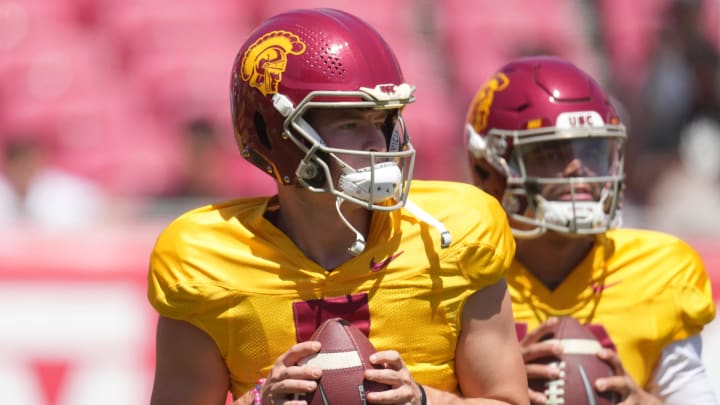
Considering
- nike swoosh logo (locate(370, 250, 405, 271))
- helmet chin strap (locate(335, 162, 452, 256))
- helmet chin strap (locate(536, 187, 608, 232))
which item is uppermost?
helmet chin strap (locate(335, 162, 452, 256))

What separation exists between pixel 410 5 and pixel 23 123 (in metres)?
2.47

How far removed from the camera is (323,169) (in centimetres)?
218

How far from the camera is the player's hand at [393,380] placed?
205 cm

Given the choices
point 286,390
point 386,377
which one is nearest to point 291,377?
point 286,390

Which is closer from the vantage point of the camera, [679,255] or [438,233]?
[438,233]

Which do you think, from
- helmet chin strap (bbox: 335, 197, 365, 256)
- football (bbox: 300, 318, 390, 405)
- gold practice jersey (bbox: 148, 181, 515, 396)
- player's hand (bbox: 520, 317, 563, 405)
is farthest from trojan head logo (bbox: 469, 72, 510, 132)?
football (bbox: 300, 318, 390, 405)

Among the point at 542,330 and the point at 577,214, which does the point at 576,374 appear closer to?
the point at 542,330

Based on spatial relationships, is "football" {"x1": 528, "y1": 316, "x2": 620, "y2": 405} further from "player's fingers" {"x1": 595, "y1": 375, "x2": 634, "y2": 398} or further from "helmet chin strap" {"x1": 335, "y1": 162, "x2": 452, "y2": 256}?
"helmet chin strap" {"x1": 335, "y1": 162, "x2": 452, "y2": 256}

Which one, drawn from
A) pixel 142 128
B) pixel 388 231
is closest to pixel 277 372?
pixel 388 231

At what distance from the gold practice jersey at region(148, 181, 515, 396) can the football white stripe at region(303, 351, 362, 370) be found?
0.38 feet

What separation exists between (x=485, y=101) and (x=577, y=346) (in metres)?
0.71

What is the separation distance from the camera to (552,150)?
275 cm

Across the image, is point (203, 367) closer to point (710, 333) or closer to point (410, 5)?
point (710, 333)

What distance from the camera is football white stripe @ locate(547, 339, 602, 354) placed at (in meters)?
2.51
